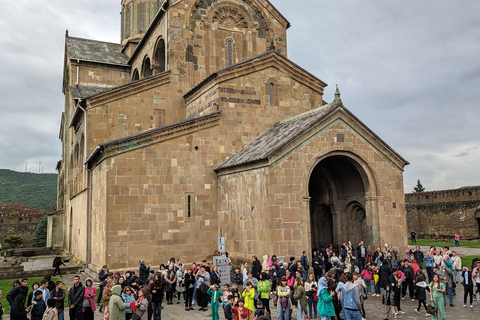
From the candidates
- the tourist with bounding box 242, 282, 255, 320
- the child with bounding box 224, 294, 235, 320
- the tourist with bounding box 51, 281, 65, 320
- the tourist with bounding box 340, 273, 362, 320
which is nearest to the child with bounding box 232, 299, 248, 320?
the child with bounding box 224, 294, 235, 320

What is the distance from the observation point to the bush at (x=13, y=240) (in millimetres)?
42344

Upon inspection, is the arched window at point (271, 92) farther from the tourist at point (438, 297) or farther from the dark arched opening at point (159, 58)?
the tourist at point (438, 297)

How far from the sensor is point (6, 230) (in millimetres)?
45812

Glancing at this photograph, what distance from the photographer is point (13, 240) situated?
42375 millimetres

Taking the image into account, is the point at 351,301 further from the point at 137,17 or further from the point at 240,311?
the point at 137,17

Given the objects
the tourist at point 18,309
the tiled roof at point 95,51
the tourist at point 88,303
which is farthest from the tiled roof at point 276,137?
the tiled roof at point 95,51

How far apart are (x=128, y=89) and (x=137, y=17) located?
58.5ft

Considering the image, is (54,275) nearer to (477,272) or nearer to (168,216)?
(168,216)

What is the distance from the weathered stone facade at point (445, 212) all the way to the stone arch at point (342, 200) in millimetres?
19825

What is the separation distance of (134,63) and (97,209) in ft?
47.6

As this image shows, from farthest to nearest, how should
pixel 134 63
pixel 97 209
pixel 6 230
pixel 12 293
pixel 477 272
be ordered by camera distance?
pixel 6 230
pixel 134 63
pixel 97 209
pixel 477 272
pixel 12 293

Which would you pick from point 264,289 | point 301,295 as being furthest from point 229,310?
point 301,295

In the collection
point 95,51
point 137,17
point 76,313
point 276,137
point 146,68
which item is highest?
point 137,17

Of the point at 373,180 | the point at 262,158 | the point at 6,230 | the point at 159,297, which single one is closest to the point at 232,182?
the point at 262,158
